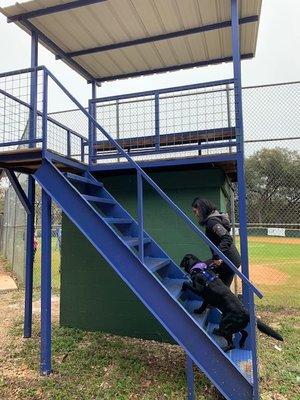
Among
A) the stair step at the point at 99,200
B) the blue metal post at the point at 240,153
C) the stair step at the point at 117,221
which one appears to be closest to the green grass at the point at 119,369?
the blue metal post at the point at 240,153

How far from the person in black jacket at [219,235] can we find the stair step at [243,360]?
76 cm

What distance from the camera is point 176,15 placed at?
4957 mm

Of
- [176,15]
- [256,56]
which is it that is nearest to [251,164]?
[256,56]

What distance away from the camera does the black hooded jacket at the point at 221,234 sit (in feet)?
12.4

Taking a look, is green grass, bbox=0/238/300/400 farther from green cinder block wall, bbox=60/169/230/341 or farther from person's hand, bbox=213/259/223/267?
person's hand, bbox=213/259/223/267

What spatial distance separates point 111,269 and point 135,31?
3.83 meters

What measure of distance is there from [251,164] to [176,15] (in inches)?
562

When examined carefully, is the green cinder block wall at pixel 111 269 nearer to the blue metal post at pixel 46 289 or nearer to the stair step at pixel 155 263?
the stair step at pixel 155 263

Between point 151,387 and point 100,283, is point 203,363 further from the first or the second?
point 100,283

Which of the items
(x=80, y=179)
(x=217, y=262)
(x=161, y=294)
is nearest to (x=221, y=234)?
(x=217, y=262)

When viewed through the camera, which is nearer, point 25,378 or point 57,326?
point 25,378

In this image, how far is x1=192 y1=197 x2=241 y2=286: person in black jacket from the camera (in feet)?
12.4

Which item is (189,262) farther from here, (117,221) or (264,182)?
(264,182)

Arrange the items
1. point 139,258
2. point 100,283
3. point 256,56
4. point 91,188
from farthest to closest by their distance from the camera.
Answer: point 256,56
point 100,283
point 91,188
point 139,258
